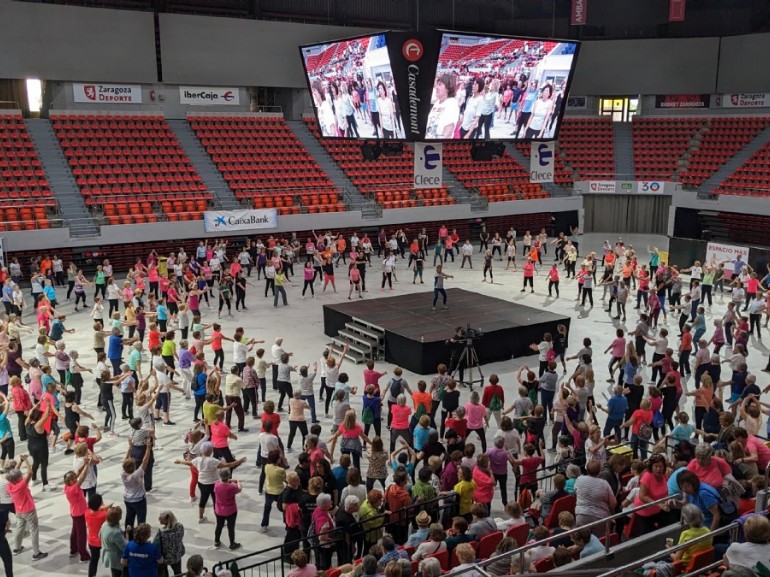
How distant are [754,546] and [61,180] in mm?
28737

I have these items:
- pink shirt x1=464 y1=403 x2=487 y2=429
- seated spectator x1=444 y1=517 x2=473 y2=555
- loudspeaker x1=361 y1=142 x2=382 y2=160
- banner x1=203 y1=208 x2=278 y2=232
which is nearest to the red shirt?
seated spectator x1=444 y1=517 x2=473 y2=555

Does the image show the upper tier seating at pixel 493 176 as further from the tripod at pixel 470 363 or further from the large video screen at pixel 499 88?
the tripod at pixel 470 363

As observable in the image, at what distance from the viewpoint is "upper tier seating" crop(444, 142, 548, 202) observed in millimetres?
36562

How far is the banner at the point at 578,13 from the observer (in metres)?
37.6

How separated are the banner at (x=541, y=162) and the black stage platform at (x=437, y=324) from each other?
582cm

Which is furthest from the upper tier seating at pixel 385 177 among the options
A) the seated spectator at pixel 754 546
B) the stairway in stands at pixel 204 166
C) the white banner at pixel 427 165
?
the seated spectator at pixel 754 546

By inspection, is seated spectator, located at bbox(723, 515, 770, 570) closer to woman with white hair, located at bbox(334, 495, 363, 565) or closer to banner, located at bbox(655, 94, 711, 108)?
woman with white hair, located at bbox(334, 495, 363, 565)

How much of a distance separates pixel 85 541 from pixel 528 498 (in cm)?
555

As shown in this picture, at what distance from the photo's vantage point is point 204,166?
32.8 metres

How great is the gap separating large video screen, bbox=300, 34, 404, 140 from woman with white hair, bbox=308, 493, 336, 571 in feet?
48.4

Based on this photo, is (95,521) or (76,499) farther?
(76,499)

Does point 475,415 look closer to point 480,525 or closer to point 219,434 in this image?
point 480,525

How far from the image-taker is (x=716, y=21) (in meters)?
39.3

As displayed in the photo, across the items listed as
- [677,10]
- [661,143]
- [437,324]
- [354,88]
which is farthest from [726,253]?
[677,10]
